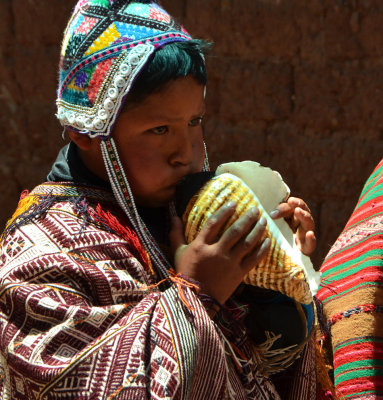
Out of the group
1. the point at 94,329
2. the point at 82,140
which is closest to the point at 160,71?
the point at 82,140

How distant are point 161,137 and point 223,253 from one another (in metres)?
0.35

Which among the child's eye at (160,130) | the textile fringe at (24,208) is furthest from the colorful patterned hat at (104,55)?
the textile fringe at (24,208)

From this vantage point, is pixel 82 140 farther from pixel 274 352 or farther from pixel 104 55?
pixel 274 352

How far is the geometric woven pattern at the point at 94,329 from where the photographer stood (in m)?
1.49

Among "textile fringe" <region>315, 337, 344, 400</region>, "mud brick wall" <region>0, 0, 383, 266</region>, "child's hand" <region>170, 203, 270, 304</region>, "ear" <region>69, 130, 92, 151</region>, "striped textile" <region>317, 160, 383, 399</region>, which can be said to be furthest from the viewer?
"mud brick wall" <region>0, 0, 383, 266</region>

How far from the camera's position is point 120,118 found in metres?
1.74

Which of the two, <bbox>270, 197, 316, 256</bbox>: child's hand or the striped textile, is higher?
<bbox>270, 197, 316, 256</bbox>: child's hand

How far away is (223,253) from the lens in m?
1.61

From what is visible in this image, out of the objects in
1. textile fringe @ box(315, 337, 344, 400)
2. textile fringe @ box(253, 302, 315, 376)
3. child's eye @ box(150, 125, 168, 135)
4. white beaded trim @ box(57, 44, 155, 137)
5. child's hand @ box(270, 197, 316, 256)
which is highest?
white beaded trim @ box(57, 44, 155, 137)

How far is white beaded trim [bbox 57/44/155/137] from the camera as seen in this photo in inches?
66.8

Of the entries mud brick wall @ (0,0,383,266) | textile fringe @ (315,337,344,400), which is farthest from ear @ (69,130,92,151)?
mud brick wall @ (0,0,383,266)

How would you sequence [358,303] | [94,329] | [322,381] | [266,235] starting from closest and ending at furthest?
[94,329] → [266,235] → [322,381] → [358,303]

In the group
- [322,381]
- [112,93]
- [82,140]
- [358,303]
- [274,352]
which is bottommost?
[322,381]

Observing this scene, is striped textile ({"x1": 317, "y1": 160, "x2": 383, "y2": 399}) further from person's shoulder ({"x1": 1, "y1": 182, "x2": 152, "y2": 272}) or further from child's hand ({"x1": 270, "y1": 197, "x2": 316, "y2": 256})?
person's shoulder ({"x1": 1, "y1": 182, "x2": 152, "y2": 272})
